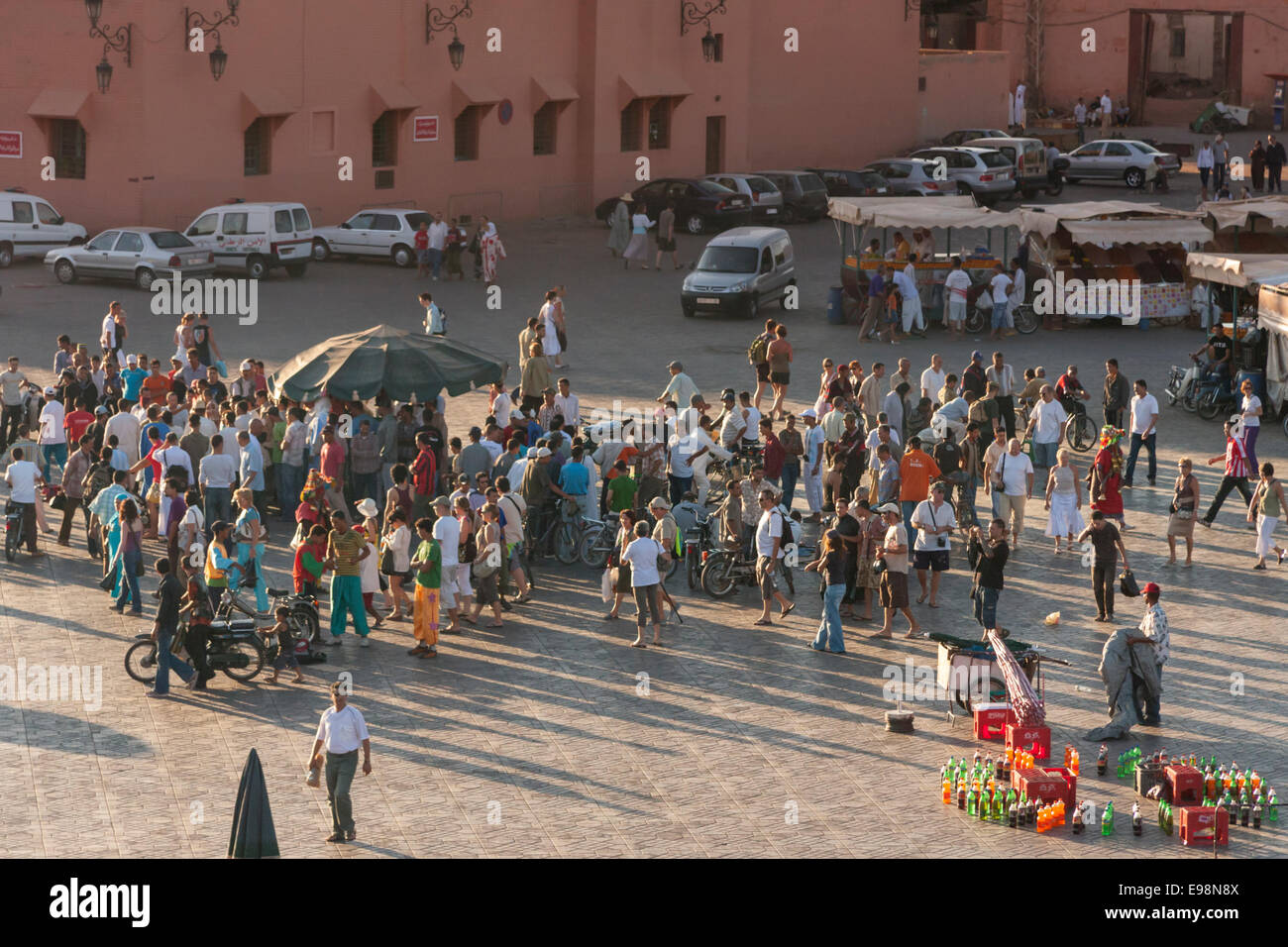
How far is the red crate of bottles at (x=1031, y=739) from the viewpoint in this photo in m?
14.4

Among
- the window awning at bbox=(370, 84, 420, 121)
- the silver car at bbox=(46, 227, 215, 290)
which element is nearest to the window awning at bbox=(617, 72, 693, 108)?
the window awning at bbox=(370, 84, 420, 121)

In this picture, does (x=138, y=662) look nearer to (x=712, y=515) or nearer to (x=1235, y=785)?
(x=712, y=515)

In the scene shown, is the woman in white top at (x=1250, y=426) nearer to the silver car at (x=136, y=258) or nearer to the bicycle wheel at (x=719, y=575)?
the bicycle wheel at (x=719, y=575)

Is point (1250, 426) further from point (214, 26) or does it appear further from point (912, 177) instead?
point (912, 177)

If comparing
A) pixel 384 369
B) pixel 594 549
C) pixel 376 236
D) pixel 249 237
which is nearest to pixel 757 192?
pixel 376 236

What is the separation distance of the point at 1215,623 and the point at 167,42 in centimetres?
2751

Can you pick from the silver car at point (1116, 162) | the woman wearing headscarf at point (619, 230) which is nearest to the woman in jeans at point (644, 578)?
the woman wearing headscarf at point (619, 230)

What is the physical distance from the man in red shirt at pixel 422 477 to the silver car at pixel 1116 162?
3553 centimetres

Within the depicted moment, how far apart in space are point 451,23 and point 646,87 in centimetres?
641

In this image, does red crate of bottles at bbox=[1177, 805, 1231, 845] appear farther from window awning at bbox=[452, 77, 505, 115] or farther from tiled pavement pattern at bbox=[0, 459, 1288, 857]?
window awning at bbox=[452, 77, 505, 115]

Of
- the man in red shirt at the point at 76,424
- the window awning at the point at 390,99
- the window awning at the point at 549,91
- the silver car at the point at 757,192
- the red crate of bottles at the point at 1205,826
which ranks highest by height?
the window awning at the point at 549,91

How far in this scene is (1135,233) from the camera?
3278 cm

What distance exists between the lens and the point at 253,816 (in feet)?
38.2

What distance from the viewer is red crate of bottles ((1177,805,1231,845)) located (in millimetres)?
12984
